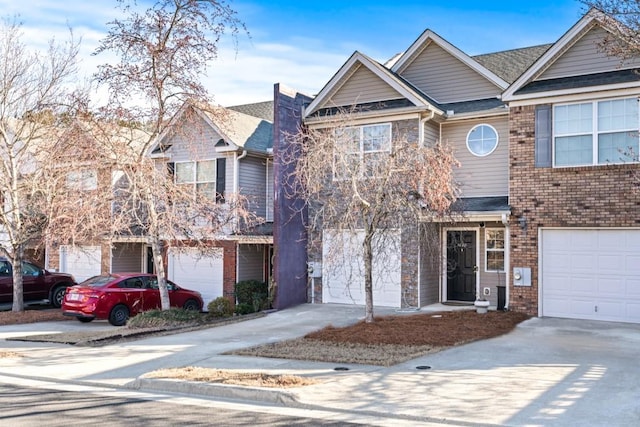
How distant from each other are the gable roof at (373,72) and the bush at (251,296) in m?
5.62

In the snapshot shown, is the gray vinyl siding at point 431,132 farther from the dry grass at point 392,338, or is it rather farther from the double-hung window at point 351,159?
the dry grass at point 392,338

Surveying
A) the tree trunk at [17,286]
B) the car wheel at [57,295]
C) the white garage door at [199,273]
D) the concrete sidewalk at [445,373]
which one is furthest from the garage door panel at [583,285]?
the car wheel at [57,295]

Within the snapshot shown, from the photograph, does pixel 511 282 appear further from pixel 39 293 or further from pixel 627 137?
pixel 39 293

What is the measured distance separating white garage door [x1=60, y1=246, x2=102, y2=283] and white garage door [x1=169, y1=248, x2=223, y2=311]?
4145mm

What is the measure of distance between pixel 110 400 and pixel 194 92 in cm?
937

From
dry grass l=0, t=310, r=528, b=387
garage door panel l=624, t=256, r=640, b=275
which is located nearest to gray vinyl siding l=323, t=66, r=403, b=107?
dry grass l=0, t=310, r=528, b=387

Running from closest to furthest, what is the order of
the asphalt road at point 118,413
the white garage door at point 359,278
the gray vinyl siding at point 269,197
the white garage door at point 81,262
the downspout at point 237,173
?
the asphalt road at point 118,413 → the white garage door at point 359,278 → the downspout at point 237,173 → the gray vinyl siding at point 269,197 → the white garage door at point 81,262

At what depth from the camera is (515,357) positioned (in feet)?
37.8

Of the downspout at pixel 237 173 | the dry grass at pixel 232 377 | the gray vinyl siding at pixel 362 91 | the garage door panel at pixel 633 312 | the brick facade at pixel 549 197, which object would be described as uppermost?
the gray vinyl siding at pixel 362 91

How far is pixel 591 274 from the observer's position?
16.1 m

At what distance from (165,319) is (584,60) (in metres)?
A: 12.7

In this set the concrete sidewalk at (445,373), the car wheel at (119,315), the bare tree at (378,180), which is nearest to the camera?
the concrete sidewalk at (445,373)

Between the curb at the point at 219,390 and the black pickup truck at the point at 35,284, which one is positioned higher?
the black pickup truck at the point at 35,284

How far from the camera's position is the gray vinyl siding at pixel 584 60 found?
53.7ft
